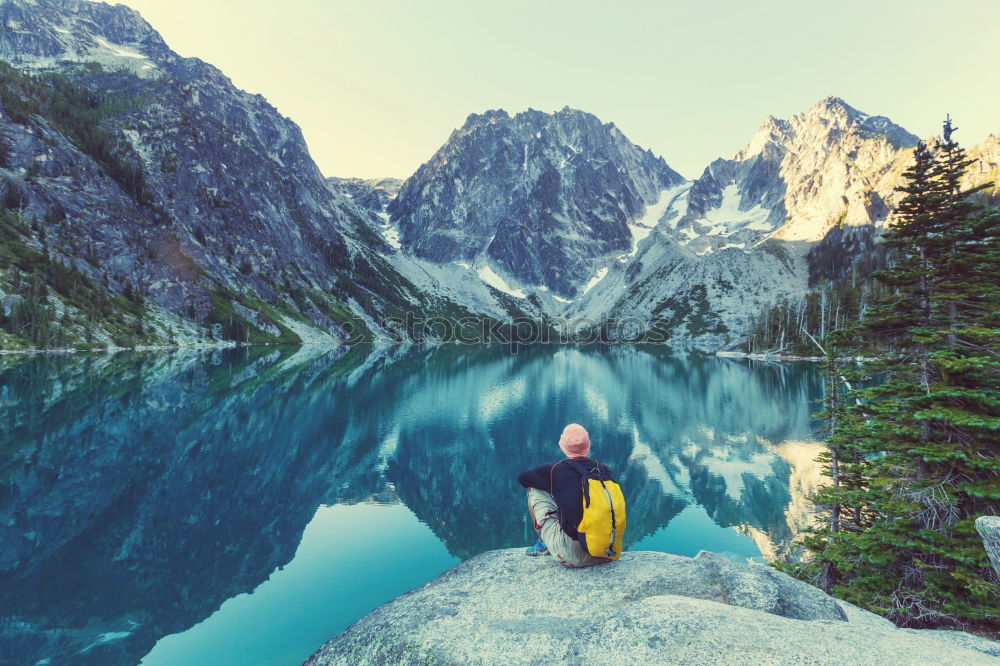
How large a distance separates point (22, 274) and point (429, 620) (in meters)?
144

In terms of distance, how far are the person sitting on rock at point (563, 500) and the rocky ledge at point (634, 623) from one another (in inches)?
14.1

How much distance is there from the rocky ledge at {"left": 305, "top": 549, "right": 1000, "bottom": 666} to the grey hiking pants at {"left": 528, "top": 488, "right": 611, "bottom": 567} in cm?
21

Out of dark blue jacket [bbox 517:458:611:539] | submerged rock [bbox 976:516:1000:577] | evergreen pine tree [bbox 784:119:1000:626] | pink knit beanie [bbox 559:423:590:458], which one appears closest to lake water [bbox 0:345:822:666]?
evergreen pine tree [bbox 784:119:1000:626]

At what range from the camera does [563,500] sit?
9.10 m

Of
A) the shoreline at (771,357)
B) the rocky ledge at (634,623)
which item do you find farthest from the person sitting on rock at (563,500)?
the shoreline at (771,357)

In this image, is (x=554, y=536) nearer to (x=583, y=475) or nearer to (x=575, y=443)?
(x=583, y=475)

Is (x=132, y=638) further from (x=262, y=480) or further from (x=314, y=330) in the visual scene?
(x=314, y=330)

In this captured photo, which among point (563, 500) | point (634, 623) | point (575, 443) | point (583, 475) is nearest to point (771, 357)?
point (575, 443)

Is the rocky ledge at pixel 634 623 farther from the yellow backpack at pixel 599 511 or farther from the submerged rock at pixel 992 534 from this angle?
the submerged rock at pixel 992 534

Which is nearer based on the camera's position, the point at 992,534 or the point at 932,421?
the point at 992,534

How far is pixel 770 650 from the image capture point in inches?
214

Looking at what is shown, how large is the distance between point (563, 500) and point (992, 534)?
8.27m

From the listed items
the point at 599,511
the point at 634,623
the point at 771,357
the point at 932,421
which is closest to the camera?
the point at 634,623

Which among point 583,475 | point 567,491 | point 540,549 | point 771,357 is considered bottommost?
point 771,357
